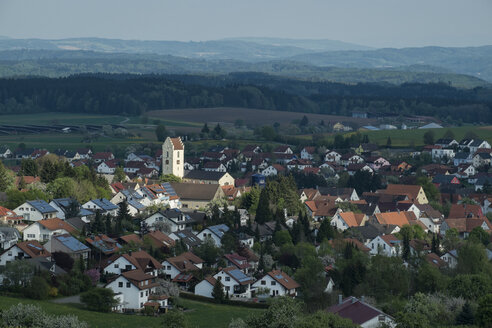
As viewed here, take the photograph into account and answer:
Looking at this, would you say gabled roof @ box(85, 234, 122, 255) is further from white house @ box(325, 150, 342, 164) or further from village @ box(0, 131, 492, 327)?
white house @ box(325, 150, 342, 164)

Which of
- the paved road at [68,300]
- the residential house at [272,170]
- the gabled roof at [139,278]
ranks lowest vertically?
the residential house at [272,170]

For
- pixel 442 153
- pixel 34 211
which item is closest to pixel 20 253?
pixel 34 211

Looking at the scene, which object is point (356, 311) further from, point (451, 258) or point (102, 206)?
point (102, 206)

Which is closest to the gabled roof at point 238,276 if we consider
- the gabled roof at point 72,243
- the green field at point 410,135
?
the gabled roof at point 72,243

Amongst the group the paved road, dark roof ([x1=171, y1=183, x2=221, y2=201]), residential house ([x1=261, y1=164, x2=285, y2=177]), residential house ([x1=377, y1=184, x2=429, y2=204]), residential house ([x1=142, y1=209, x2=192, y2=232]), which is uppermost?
the paved road

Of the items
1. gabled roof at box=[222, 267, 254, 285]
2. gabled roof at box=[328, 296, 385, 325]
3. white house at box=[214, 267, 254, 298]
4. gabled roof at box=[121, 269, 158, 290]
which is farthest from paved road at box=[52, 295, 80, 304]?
gabled roof at box=[328, 296, 385, 325]

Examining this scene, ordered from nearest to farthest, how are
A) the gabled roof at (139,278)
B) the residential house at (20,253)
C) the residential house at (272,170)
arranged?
1. the gabled roof at (139,278)
2. the residential house at (20,253)
3. the residential house at (272,170)

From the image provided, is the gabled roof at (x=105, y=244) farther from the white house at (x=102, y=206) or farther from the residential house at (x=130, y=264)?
the white house at (x=102, y=206)
